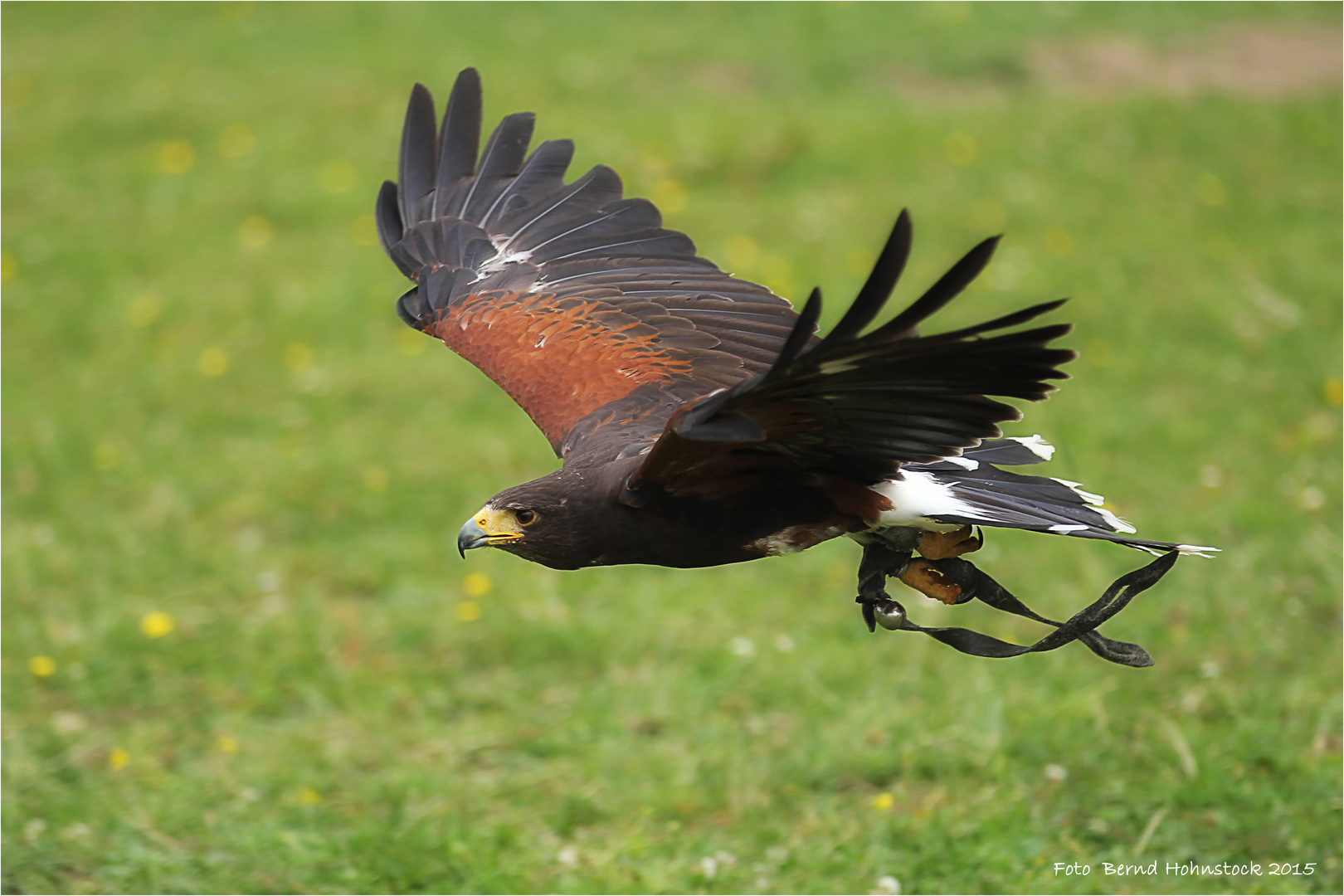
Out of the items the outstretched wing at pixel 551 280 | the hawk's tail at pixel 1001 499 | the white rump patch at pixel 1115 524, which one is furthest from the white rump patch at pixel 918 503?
the outstretched wing at pixel 551 280

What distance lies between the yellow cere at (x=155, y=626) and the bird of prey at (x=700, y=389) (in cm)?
197

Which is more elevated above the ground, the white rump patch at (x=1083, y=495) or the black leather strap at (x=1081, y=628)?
the white rump patch at (x=1083, y=495)

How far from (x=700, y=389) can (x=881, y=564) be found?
71cm

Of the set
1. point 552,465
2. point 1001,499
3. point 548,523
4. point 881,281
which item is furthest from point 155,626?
point 881,281

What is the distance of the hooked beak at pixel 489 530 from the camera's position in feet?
10.1

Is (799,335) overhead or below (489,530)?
overhead

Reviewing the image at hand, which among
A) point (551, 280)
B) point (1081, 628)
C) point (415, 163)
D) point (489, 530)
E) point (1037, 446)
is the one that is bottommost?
point (1081, 628)

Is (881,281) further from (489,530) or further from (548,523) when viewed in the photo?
(489,530)

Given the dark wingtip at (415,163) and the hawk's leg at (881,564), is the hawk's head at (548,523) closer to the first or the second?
the hawk's leg at (881,564)

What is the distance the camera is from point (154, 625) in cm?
534

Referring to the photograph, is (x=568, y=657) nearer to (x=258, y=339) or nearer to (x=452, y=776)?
(x=452, y=776)

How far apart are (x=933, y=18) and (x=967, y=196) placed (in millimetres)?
2857

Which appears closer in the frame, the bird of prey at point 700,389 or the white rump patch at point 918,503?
the bird of prey at point 700,389

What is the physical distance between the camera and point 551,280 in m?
4.10
